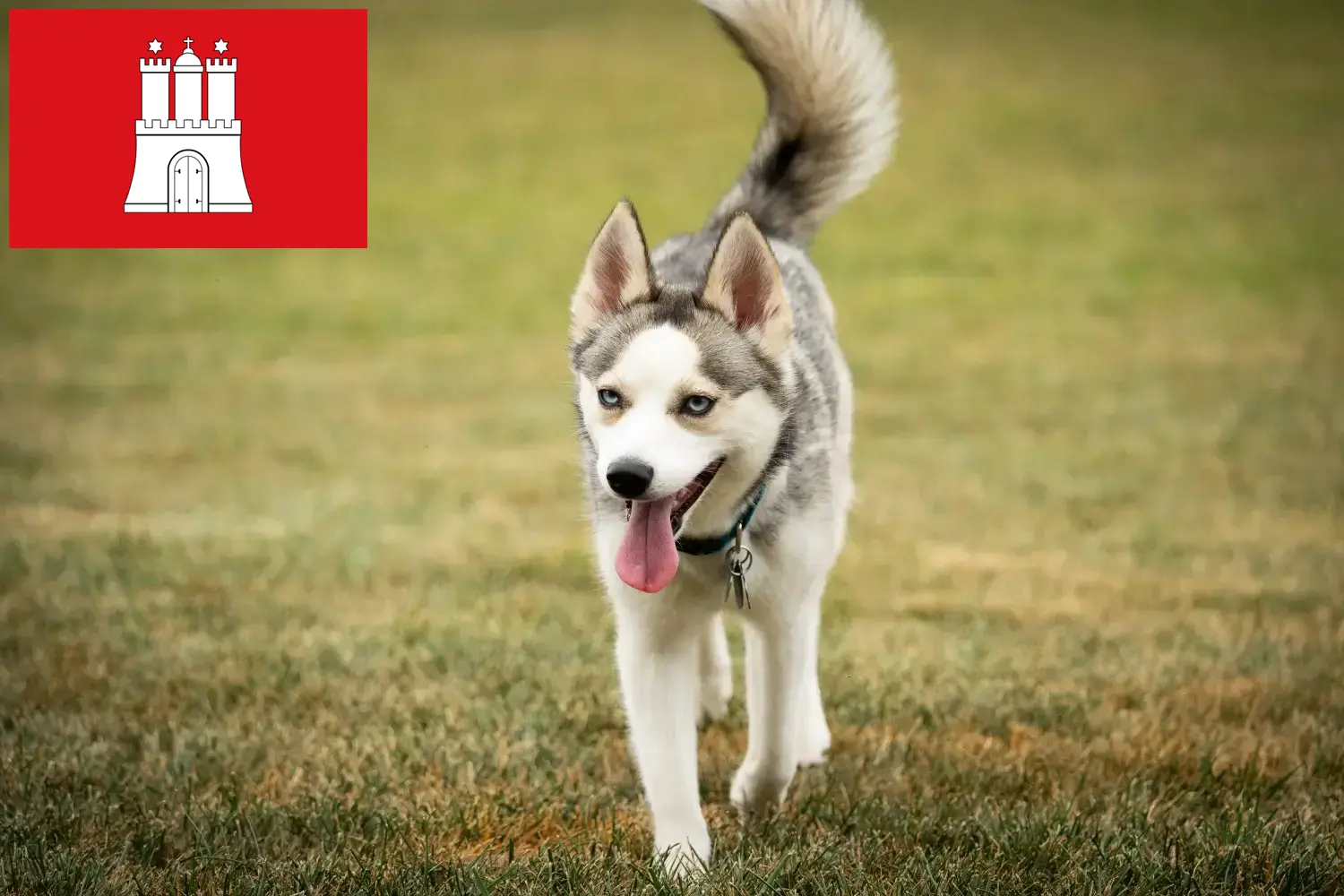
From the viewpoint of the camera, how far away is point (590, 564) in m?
8.29

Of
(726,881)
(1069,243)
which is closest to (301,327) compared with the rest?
(1069,243)

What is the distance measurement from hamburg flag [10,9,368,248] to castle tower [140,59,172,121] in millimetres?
13

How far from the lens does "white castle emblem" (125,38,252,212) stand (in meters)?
10.4

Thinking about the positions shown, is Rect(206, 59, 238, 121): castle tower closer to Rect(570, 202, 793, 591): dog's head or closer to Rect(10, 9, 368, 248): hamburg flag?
Rect(10, 9, 368, 248): hamburg flag

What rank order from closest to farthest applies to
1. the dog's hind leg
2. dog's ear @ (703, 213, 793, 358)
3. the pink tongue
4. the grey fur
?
the pink tongue < dog's ear @ (703, 213, 793, 358) < the grey fur < the dog's hind leg

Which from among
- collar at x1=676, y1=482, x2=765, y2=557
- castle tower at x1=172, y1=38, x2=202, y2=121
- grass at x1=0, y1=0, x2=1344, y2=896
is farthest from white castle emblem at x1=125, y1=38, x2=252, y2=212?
collar at x1=676, y1=482, x2=765, y2=557

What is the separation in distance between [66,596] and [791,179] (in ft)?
11.9

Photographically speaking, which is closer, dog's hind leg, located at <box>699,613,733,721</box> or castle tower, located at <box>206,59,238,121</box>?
dog's hind leg, located at <box>699,613,733,721</box>

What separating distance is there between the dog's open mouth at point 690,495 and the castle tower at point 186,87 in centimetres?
783

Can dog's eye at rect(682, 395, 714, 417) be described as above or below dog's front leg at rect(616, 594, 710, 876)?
above

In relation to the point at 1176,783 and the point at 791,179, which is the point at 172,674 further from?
the point at 1176,783

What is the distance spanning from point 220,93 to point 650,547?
A: 8.48 meters

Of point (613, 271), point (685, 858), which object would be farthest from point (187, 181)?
Answer: point (685, 858)

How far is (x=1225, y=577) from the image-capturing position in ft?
26.6
